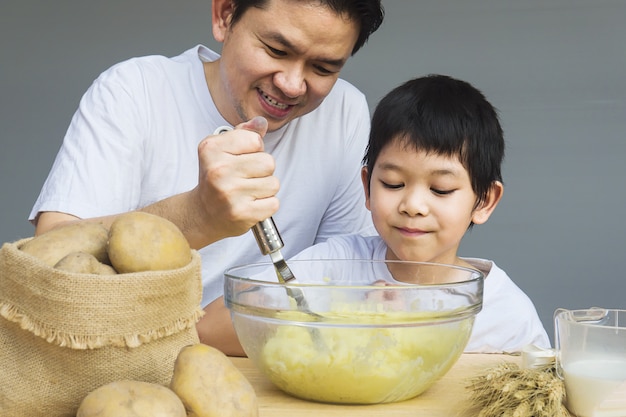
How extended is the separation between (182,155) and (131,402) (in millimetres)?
1199

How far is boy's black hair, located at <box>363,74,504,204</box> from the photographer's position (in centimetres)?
164

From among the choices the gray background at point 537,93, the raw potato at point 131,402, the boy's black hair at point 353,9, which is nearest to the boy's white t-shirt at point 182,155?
the boy's black hair at point 353,9

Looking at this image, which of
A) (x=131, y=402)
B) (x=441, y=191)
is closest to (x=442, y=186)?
(x=441, y=191)

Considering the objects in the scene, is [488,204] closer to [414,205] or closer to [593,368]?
[414,205]

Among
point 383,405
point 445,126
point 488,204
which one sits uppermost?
point 445,126

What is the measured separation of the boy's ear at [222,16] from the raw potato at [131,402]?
116cm

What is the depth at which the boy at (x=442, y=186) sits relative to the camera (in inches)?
62.7

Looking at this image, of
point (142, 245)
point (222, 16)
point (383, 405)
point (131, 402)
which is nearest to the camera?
point (131, 402)

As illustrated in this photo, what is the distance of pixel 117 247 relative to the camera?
0.91m

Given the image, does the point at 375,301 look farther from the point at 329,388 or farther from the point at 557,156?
the point at 557,156

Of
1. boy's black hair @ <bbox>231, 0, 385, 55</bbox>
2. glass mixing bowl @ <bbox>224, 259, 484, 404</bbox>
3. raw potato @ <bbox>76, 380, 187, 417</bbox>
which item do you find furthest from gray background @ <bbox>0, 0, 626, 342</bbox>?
raw potato @ <bbox>76, 380, 187, 417</bbox>

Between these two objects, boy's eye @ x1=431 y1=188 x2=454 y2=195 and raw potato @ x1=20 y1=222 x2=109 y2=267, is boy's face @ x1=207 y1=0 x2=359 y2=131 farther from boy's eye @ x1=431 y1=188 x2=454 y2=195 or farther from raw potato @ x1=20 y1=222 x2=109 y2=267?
raw potato @ x1=20 y1=222 x2=109 y2=267

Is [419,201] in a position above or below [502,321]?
above

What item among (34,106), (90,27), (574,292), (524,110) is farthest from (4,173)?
(574,292)
